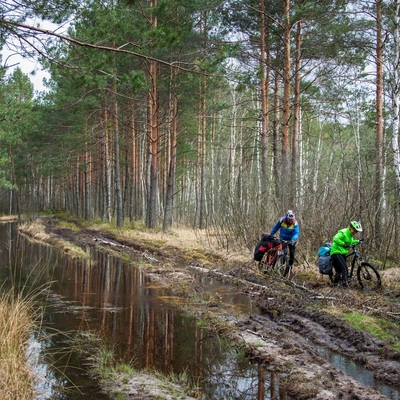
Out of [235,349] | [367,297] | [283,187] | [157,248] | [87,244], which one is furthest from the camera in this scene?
[87,244]

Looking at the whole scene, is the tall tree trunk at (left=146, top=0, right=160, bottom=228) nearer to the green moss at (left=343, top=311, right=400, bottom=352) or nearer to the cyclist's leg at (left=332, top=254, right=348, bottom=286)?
the cyclist's leg at (left=332, top=254, right=348, bottom=286)

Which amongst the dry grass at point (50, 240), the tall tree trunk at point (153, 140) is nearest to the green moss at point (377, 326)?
the dry grass at point (50, 240)

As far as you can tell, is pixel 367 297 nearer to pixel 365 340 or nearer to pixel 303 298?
pixel 303 298

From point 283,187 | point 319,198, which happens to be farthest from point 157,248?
point 319,198

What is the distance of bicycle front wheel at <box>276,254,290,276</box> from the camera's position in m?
11.7

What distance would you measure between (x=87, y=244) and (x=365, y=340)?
1592cm

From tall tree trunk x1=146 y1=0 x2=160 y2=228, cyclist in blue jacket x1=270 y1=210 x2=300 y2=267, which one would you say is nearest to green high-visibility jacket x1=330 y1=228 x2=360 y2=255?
cyclist in blue jacket x1=270 y1=210 x2=300 y2=267

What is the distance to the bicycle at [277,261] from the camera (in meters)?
11.8

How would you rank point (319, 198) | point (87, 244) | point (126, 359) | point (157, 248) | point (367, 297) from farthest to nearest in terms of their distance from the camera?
point (87, 244), point (157, 248), point (319, 198), point (367, 297), point (126, 359)

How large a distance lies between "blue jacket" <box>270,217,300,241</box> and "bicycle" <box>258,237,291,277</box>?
0.54 ft

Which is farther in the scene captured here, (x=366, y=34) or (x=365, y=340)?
(x=366, y=34)

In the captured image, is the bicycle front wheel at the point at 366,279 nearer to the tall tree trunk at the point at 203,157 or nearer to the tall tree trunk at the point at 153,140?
the tall tree trunk at the point at 153,140

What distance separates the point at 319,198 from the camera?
13367 millimetres

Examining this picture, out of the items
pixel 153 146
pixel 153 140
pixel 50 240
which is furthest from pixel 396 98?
pixel 50 240
